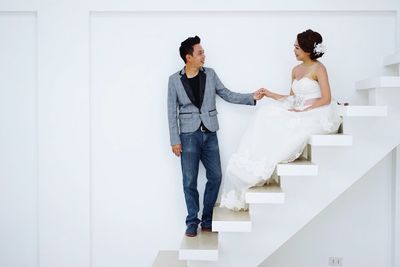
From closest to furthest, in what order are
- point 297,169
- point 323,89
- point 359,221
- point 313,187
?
point 297,169
point 313,187
point 323,89
point 359,221

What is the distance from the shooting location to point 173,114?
3764mm

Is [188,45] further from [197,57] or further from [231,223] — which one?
[231,223]

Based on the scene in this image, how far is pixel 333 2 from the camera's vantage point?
3895 millimetres

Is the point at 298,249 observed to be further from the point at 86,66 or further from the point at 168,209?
the point at 86,66

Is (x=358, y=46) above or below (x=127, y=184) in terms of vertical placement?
above

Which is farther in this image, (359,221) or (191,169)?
(359,221)

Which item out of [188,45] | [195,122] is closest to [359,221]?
[195,122]

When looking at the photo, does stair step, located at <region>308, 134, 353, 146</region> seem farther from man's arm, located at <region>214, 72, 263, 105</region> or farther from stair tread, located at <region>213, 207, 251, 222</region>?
man's arm, located at <region>214, 72, 263, 105</region>

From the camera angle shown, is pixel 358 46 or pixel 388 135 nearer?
pixel 388 135

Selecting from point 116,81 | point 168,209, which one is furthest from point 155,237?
point 116,81

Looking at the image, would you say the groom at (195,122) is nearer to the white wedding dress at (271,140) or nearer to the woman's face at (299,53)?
the white wedding dress at (271,140)

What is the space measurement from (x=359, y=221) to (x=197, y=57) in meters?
1.88

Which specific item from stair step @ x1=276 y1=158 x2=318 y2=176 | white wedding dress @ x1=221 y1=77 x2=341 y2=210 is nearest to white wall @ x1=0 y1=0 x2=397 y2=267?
white wedding dress @ x1=221 y1=77 x2=341 y2=210

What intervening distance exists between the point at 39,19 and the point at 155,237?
205 centimetres
